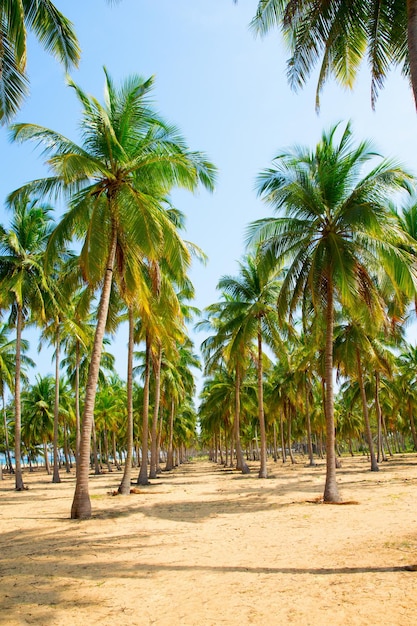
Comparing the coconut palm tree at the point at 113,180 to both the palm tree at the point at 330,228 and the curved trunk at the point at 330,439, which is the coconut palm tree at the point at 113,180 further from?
the curved trunk at the point at 330,439

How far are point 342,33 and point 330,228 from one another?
6003mm

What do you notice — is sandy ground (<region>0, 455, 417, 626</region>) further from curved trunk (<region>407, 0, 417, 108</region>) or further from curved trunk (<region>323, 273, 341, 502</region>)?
curved trunk (<region>407, 0, 417, 108</region>)

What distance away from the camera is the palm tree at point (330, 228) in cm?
1296

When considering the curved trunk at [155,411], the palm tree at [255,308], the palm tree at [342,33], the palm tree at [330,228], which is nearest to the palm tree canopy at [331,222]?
the palm tree at [330,228]

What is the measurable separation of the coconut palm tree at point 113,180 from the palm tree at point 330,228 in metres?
2.73

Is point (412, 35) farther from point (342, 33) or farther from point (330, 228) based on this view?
point (330, 228)

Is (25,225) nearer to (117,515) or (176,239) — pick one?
(176,239)

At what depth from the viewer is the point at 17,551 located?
27.1 feet

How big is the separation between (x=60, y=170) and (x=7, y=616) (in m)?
9.59

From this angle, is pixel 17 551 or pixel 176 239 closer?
pixel 17 551

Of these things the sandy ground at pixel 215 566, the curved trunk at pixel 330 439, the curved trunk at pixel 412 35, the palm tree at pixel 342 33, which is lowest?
the sandy ground at pixel 215 566

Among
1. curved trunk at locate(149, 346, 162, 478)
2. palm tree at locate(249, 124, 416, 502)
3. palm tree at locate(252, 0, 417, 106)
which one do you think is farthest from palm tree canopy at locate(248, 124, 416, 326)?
curved trunk at locate(149, 346, 162, 478)

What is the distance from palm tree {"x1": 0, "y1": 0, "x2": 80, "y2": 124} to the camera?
8.59 m

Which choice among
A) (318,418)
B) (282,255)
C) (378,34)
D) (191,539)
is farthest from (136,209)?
(318,418)
